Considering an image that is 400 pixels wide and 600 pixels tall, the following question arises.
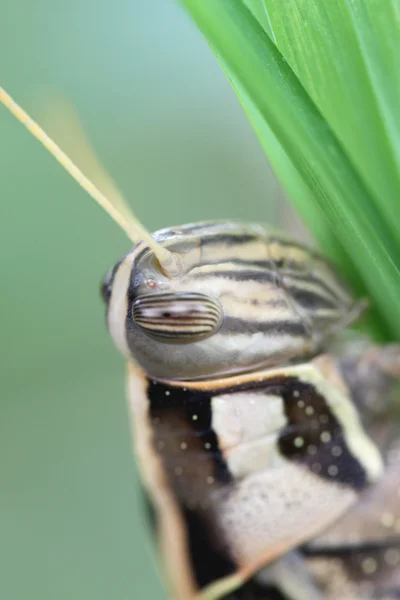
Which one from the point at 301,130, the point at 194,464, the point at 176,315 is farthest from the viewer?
the point at 194,464

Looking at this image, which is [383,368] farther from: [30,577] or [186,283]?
[30,577]

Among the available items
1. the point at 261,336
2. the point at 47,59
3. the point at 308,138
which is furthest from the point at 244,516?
the point at 47,59

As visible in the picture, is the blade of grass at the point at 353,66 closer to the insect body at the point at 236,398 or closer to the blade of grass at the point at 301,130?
the blade of grass at the point at 301,130

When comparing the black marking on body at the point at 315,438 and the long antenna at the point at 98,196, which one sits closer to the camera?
the long antenna at the point at 98,196

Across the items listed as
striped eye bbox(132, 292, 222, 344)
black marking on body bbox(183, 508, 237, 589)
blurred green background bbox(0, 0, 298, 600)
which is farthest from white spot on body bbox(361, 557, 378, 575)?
blurred green background bbox(0, 0, 298, 600)

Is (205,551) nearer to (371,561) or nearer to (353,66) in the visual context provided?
(371,561)

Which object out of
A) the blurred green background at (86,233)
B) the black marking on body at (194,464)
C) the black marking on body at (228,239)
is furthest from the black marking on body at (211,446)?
the blurred green background at (86,233)

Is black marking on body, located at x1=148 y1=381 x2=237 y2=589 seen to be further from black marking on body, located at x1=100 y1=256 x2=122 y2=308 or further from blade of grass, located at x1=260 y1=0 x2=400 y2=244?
blade of grass, located at x1=260 y1=0 x2=400 y2=244

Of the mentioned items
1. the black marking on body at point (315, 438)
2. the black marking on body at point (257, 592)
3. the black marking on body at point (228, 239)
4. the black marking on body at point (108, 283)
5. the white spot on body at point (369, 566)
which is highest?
the black marking on body at point (108, 283)

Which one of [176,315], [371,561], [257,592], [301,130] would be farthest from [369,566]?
[301,130]
